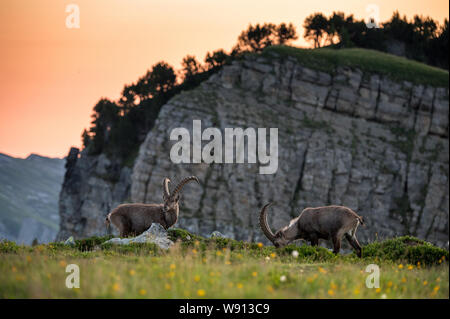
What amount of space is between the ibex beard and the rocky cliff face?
1.22 metres

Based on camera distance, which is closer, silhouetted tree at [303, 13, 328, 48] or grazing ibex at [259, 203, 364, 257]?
grazing ibex at [259, 203, 364, 257]

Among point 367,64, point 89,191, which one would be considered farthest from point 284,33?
point 89,191

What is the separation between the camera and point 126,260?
1636 cm

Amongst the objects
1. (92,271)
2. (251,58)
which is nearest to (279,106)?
(251,58)

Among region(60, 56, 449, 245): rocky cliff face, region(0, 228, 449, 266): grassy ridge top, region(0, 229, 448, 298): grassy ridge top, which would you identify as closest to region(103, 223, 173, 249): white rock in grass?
region(0, 228, 449, 266): grassy ridge top

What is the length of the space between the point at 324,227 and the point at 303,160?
74.7 m

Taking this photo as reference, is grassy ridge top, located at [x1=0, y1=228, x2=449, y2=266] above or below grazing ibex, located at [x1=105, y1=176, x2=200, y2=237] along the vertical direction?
below

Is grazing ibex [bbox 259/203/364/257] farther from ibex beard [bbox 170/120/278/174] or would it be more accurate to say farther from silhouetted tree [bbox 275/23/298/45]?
silhouetted tree [bbox 275/23/298/45]

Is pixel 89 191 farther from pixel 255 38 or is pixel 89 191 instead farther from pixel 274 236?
pixel 274 236

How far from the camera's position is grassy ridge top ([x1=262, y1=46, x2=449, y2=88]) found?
10877cm

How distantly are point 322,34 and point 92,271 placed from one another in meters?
132

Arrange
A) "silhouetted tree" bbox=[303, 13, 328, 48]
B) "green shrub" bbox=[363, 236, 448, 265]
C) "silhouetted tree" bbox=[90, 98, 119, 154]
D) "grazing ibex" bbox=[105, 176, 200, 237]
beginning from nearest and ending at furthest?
"green shrub" bbox=[363, 236, 448, 265], "grazing ibex" bbox=[105, 176, 200, 237], "silhouetted tree" bbox=[90, 98, 119, 154], "silhouetted tree" bbox=[303, 13, 328, 48]

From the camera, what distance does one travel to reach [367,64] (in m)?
111
